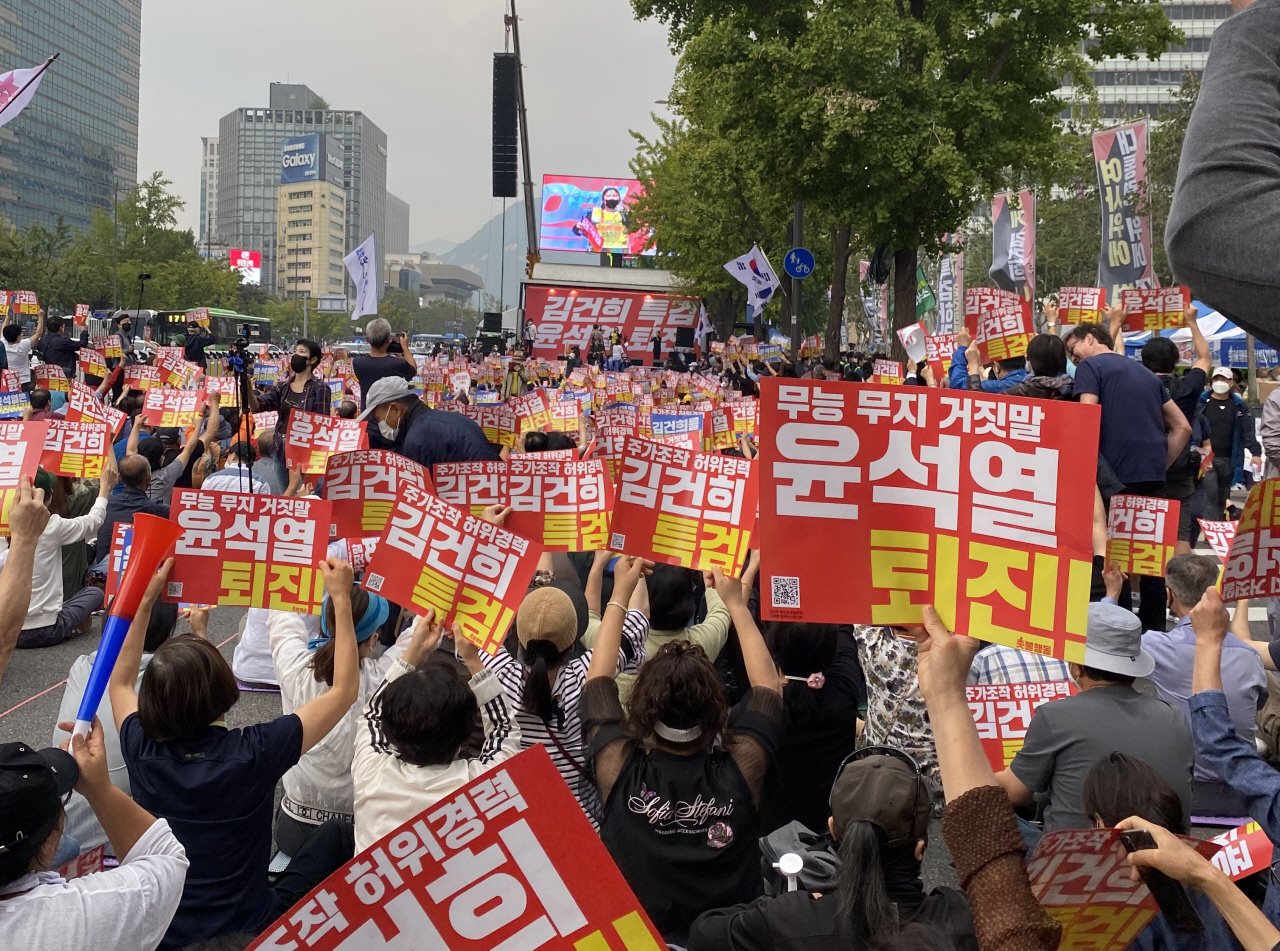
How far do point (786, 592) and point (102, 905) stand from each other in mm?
1561

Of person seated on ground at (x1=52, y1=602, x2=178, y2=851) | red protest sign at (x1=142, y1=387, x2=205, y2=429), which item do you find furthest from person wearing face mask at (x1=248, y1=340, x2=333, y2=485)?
person seated on ground at (x1=52, y1=602, x2=178, y2=851)

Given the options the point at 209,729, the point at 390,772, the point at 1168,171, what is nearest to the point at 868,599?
the point at 390,772

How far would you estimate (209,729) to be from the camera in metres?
3.52

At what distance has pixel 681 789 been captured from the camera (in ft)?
11.5

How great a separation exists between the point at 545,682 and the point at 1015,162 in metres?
21.4

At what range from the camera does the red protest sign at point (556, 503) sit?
6.23m

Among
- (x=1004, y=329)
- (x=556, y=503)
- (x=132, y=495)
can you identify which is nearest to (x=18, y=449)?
(x=556, y=503)

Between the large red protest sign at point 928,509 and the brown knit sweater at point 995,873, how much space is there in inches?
20.5

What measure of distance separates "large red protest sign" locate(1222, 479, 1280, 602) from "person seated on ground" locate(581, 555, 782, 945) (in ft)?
4.42

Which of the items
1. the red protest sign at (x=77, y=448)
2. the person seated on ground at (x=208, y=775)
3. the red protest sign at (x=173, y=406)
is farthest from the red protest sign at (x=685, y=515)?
the red protest sign at (x=173, y=406)

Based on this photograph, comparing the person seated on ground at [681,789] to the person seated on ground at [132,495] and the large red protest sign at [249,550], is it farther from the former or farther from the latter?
the person seated on ground at [132,495]

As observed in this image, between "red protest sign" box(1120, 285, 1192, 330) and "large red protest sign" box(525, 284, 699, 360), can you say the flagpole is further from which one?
"large red protest sign" box(525, 284, 699, 360)

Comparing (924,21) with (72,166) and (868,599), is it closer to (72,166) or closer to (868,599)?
(868,599)

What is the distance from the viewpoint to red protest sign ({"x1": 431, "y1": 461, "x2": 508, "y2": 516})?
630 centimetres
